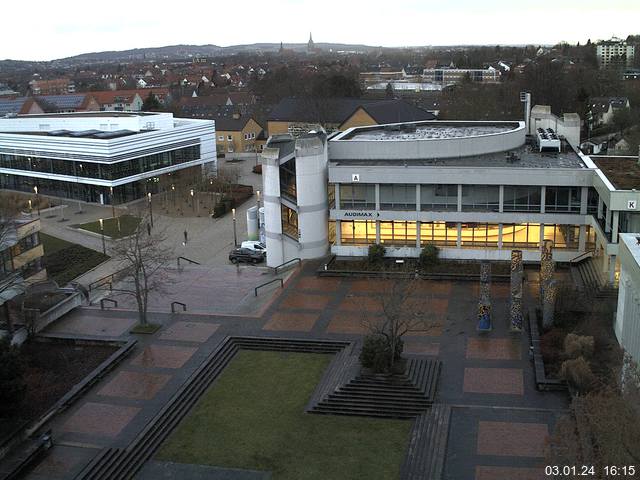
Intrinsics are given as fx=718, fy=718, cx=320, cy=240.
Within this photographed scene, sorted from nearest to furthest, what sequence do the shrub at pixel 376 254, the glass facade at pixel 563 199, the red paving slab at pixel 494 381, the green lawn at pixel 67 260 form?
1. the red paving slab at pixel 494 381
2. the glass facade at pixel 563 199
3. the shrub at pixel 376 254
4. the green lawn at pixel 67 260

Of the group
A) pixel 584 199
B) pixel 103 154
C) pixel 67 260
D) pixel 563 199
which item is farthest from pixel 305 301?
pixel 103 154

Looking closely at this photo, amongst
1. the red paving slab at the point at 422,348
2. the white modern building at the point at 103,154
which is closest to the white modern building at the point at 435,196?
the red paving slab at the point at 422,348

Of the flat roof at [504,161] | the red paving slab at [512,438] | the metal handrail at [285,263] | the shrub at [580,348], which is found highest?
the flat roof at [504,161]

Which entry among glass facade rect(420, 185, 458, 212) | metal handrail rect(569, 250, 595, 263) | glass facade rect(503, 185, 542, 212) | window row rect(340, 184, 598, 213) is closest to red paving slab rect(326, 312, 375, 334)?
window row rect(340, 184, 598, 213)

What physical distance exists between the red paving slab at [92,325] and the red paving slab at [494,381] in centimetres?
1559

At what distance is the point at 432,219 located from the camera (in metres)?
39.8

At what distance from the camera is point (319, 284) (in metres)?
37.5

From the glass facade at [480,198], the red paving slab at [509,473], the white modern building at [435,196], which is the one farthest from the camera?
the glass facade at [480,198]

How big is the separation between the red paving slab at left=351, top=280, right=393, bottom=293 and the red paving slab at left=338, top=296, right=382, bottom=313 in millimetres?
1043

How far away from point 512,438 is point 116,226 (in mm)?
41606

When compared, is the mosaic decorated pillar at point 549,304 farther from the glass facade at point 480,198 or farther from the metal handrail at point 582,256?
the glass facade at point 480,198

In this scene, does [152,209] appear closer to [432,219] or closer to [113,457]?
[432,219]

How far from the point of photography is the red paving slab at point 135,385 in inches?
1043

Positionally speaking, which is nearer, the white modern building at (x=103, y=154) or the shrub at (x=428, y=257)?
the shrub at (x=428, y=257)
